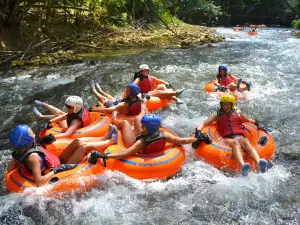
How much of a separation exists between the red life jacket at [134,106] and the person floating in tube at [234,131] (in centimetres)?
149

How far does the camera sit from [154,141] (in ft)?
17.6

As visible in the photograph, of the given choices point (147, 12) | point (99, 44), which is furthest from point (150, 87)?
point (147, 12)

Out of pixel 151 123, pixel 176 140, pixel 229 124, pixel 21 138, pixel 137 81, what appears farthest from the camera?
pixel 137 81

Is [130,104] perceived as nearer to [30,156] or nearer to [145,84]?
[145,84]

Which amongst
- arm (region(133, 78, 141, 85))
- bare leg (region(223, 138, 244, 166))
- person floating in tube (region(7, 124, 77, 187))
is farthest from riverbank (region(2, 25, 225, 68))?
person floating in tube (region(7, 124, 77, 187))

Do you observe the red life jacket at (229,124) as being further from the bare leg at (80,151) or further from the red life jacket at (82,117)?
the red life jacket at (82,117)

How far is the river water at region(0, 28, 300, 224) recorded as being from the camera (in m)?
4.71

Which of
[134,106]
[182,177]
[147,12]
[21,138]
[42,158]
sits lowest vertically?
[182,177]

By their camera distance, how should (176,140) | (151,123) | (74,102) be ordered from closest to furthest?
(151,123), (176,140), (74,102)

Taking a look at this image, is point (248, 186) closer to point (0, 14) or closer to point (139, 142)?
point (139, 142)

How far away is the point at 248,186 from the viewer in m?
5.24

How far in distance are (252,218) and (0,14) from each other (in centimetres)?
1349

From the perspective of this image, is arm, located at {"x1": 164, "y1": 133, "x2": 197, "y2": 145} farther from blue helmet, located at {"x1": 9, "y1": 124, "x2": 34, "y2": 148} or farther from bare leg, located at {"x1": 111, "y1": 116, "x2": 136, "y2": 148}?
blue helmet, located at {"x1": 9, "y1": 124, "x2": 34, "y2": 148}

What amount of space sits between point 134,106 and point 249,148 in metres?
2.65
